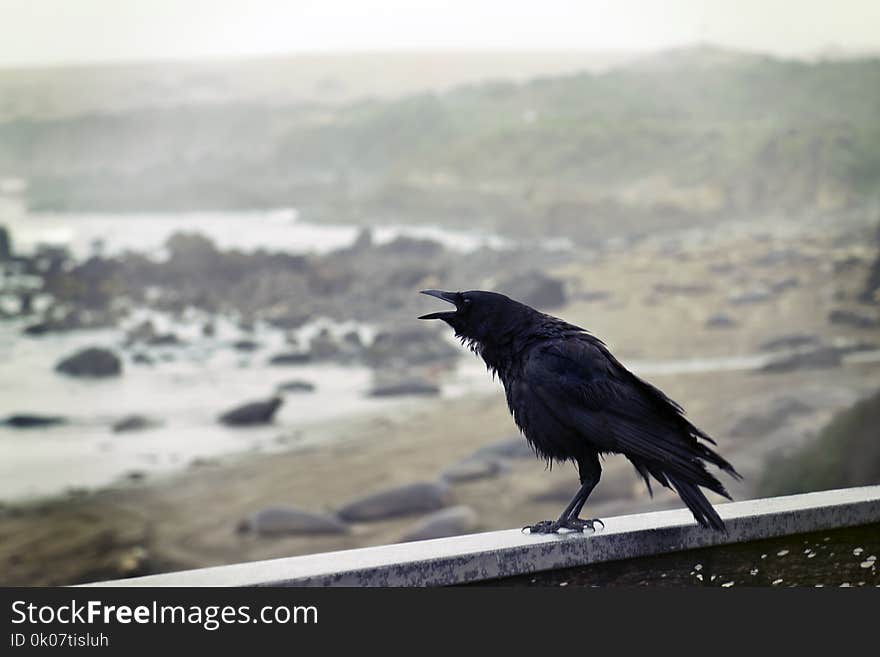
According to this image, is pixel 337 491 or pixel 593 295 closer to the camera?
pixel 337 491

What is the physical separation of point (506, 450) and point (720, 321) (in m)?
3.64

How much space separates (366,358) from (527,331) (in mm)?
12877

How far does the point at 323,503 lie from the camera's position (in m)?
13.9

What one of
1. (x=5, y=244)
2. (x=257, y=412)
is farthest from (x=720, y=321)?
(x=5, y=244)

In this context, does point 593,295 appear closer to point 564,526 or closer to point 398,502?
point 398,502

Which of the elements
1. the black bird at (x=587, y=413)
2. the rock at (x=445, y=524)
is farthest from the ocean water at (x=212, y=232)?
the black bird at (x=587, y=413)

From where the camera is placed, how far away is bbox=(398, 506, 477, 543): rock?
13.0 m

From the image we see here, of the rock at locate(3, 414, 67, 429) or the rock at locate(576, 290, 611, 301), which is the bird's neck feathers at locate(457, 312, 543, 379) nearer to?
the rock at locate(3, 414, 67, 429)

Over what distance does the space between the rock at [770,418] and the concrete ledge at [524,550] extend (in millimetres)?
12463

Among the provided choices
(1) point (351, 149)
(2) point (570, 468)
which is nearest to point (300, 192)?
(1) point (351, 149)

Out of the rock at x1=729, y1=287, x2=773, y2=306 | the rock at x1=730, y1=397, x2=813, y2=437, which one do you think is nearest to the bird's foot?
the rock at x1=730, y1=397, x2=813, y2=437

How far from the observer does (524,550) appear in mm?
1894

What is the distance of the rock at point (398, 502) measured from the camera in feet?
45.0

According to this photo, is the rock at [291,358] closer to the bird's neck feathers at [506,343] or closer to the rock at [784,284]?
the rock at [784,284]
